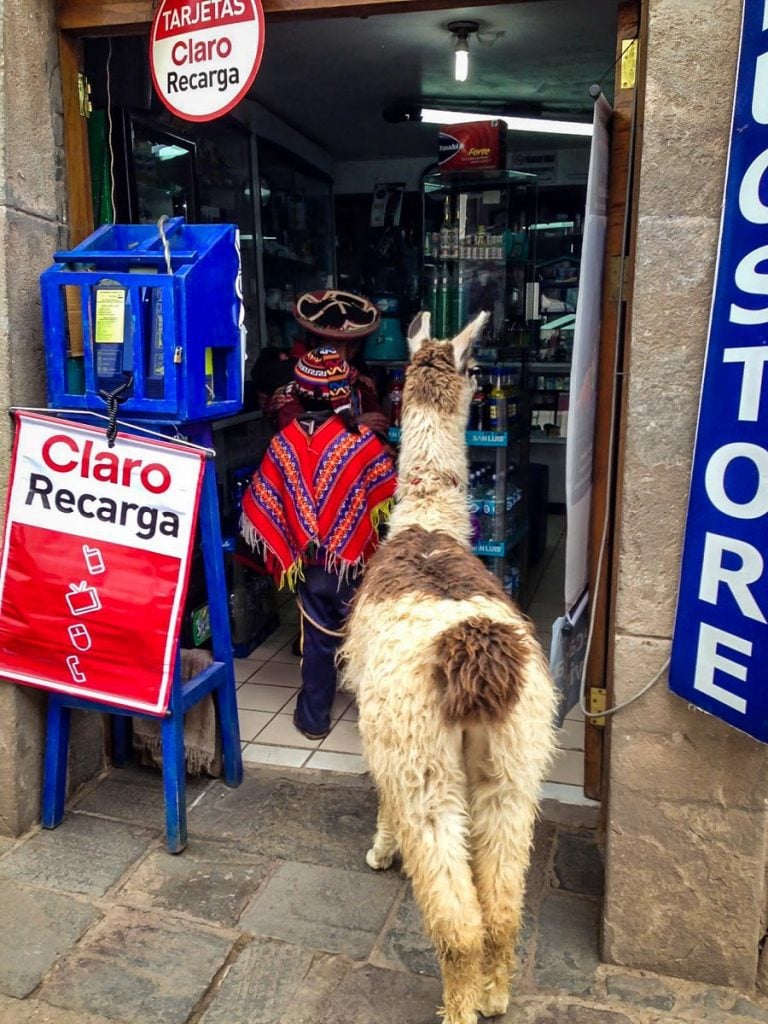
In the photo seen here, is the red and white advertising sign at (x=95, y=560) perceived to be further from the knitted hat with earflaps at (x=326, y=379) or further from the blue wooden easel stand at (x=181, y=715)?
the knitted hat with earflaps at (x=326, y=379)

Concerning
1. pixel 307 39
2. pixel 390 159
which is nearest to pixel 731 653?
pixel 307 39

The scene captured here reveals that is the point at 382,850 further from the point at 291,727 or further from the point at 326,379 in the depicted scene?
the point at 326,379

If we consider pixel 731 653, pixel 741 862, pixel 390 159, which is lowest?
pixel 741 862

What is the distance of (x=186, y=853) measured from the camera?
3285mm

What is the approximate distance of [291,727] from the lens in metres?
4.25

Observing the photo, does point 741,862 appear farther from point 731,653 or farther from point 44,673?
point 44,673

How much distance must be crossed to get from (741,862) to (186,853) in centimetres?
198

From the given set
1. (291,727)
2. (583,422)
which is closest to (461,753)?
(583,422)

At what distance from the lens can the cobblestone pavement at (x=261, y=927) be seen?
253cm

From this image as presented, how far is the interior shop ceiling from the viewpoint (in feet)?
15.2

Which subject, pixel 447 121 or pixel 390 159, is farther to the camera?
pixel 390 159

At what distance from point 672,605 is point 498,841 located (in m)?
Answer: 0.83

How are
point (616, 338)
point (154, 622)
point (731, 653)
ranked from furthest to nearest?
point (154, 622)
point (616, 338)
point (731, 653)

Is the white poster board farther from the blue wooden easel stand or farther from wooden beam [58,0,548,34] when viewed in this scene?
the blue wooden easel stand
